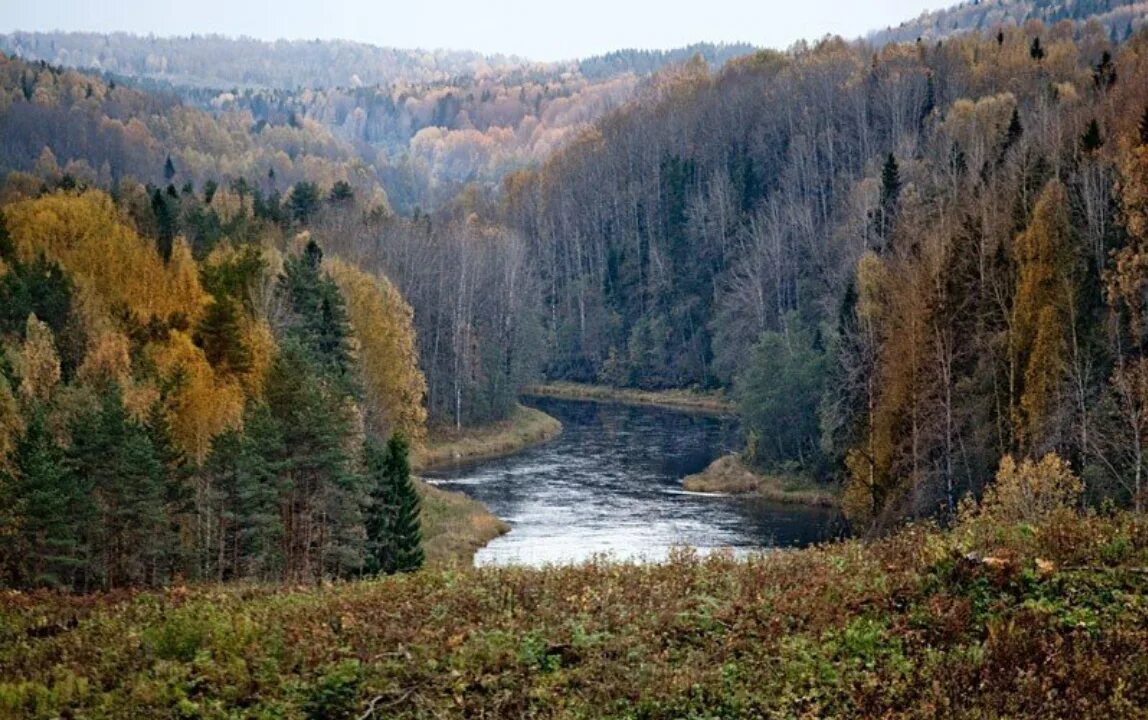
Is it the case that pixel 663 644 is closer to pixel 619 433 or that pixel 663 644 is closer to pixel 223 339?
pixel 223 339

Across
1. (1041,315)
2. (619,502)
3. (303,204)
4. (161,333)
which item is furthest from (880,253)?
(303,204)

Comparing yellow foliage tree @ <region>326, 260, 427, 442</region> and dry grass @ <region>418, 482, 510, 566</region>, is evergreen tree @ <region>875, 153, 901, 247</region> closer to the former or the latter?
yellow foliage tree @ <region>326, 260, 427, 442</region>

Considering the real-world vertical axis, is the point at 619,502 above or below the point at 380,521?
below

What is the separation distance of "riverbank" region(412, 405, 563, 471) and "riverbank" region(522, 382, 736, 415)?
1928 cm

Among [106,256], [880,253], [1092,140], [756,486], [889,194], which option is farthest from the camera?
[889,194]

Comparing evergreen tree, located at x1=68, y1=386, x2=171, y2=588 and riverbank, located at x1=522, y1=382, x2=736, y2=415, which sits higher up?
evergreen tree, located at x1=68, y1=386, x2=171, y2=588

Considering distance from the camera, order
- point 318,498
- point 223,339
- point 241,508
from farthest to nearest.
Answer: point 223,339 < point 318,498 < point 241,508

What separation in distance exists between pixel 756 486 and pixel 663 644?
58211 millimetres

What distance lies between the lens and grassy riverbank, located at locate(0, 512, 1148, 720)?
428 inches

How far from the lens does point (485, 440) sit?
89938 millimetres

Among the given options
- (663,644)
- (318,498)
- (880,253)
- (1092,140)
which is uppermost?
(1092,140)

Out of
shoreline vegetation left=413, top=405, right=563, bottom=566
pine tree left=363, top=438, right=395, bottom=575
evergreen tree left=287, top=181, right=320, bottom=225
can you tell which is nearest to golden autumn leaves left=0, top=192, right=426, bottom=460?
pine tree left=363, top=438, right=395, bottom=575

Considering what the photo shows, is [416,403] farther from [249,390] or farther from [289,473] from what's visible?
[289,473]

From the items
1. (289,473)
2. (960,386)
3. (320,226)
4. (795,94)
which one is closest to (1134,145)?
(960,386)
